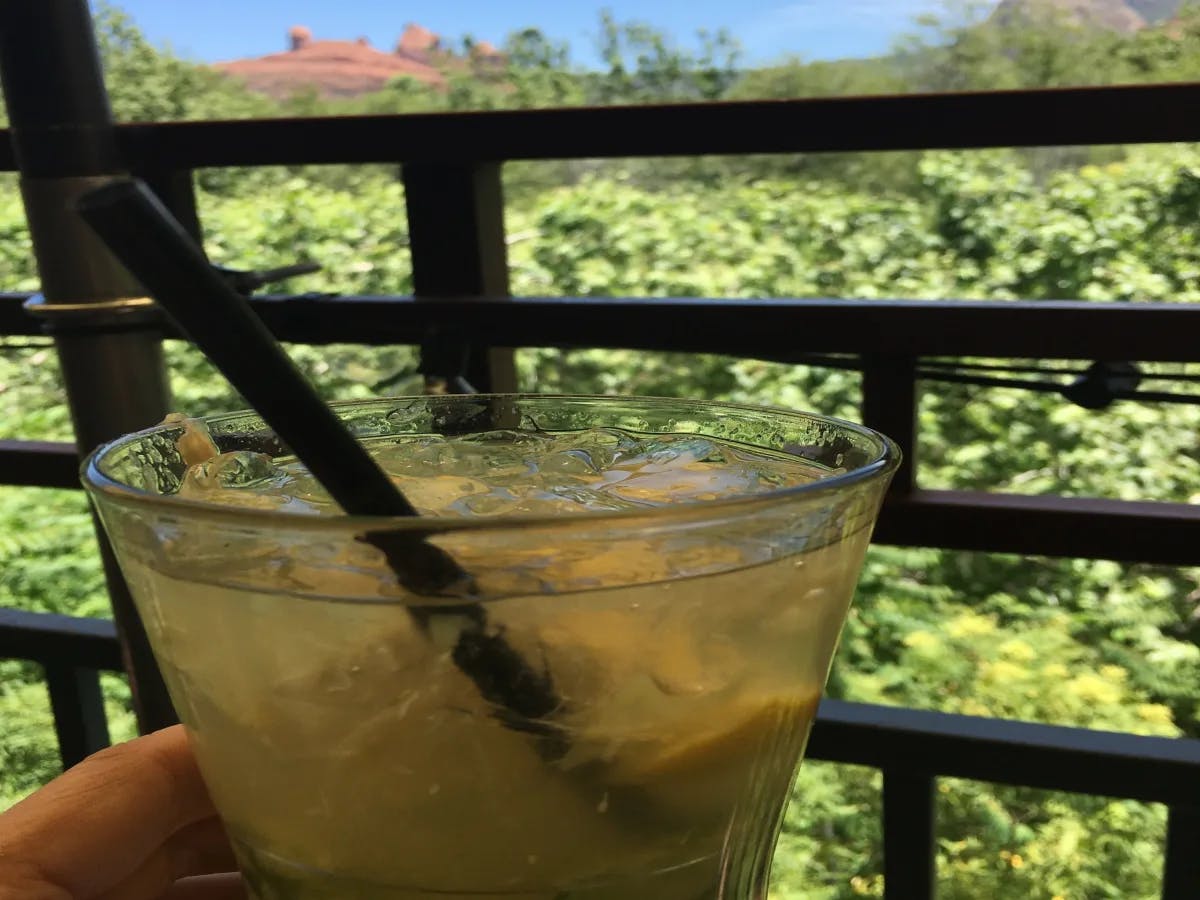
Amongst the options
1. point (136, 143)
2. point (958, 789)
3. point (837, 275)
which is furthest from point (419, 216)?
point (837, 275)

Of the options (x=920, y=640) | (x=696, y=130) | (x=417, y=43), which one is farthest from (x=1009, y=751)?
(x=417, y=43)

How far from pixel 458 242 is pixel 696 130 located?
1.07 feet

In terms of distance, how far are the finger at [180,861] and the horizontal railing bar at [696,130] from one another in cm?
79

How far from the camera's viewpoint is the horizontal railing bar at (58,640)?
1.55m

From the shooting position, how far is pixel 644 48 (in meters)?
4.04

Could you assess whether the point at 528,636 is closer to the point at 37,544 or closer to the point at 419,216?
the point at 419,216

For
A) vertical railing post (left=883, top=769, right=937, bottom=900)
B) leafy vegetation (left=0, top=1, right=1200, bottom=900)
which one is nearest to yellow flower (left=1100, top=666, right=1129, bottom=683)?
leafy vegetation (left=0, top=1, right=1200, bottom=900)

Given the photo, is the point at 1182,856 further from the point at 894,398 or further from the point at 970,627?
the point at 970,627

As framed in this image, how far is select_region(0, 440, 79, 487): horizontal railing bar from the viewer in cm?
150

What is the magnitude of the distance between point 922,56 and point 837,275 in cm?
95

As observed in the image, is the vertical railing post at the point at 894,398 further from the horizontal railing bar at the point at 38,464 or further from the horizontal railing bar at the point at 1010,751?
the horizontal railing bar at the point at 38,464

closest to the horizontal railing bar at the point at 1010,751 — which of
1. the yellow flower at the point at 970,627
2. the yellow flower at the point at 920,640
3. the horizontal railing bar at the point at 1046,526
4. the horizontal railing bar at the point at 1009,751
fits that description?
the horizontal railing bar at the point at 1009,751

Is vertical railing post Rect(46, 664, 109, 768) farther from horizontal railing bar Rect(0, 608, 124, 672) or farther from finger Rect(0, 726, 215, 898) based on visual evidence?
finger Rect(0, 726, 215, 898)

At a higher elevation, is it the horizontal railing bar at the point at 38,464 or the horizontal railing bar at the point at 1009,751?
the horizontal railing bar at the point at 38,464
